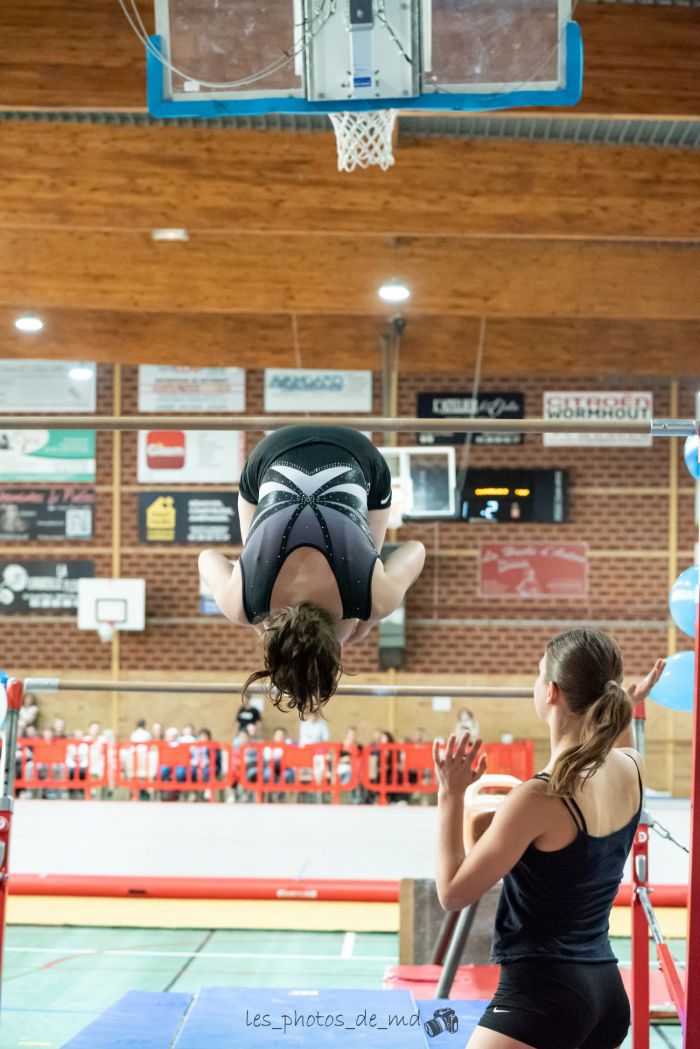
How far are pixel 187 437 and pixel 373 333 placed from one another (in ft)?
10.4

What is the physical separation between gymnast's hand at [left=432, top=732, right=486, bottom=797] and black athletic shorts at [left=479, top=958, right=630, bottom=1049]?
0.37 meters

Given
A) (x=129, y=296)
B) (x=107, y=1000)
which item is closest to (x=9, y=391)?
(x=129, y=296)

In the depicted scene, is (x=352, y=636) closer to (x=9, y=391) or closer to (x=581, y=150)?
(x=581, y=150)

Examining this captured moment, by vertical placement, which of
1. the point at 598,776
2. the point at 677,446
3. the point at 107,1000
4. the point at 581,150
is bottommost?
the point at 107,1000

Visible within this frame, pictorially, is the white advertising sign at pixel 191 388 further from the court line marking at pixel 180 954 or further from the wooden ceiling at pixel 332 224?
the court line marking at pixel 180 954

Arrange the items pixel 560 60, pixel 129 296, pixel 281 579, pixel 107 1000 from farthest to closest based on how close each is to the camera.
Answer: pixel 129 296, pixel 107 1000, pixel 560 60, pixel 281 579

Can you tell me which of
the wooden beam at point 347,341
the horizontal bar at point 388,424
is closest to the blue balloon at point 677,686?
the horizontal bar at point 388,424

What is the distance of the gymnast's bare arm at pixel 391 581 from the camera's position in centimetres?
311

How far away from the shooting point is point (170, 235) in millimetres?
10617

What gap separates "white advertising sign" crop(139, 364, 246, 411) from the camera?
619 inches

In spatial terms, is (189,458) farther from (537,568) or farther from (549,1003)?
(549,1003)

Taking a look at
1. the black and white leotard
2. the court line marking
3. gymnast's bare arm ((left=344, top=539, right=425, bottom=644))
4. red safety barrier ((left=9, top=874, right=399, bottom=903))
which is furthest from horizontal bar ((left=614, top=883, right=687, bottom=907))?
the black and white leotard

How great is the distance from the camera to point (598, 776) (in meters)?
2.20

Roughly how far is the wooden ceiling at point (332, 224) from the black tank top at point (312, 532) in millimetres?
4875
